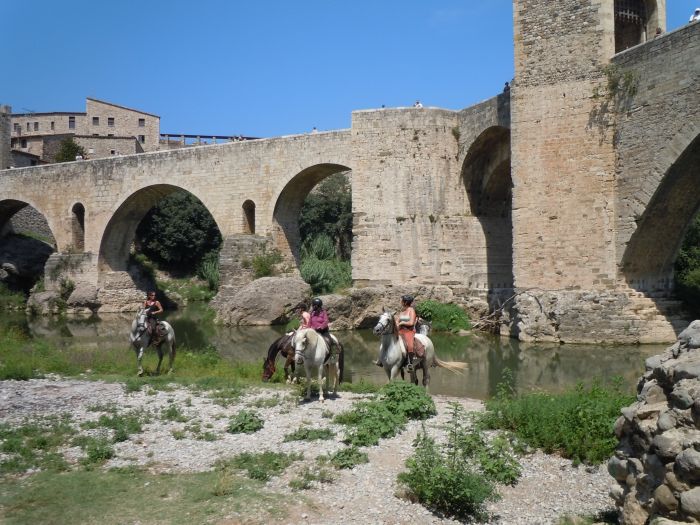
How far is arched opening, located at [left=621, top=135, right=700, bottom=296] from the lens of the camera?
12555mm

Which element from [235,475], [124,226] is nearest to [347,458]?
[235,475]

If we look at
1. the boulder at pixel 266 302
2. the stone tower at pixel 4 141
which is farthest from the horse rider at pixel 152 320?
the stone tower at pixel 4 141

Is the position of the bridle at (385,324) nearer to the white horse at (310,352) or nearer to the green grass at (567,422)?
the white horse at (310,352)

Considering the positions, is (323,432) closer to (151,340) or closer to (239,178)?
(151,340)

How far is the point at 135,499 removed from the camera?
15.5 feet

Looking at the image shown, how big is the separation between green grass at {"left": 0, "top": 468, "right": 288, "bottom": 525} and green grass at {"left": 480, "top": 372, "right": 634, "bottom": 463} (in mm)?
2524

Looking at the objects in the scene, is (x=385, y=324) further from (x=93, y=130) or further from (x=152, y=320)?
(x=93, y=130)

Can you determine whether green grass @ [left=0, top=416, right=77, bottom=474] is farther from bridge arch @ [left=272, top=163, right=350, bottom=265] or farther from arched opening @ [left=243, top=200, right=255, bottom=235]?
arched opening @ [left=243, top=200, right=255, bottom=235]

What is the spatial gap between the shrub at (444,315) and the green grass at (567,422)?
33.3ft

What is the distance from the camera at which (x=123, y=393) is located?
8.09 m

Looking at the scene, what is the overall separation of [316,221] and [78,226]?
10.7m

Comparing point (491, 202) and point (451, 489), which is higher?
point (491, 202)

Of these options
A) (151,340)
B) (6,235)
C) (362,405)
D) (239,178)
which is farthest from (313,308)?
(6,235)

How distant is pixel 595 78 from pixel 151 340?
9819mm
